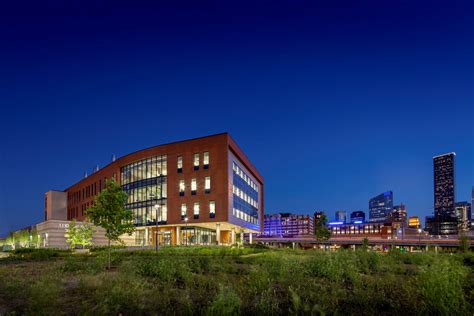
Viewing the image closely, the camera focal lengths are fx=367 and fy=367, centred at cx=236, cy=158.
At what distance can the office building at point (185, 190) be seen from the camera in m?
61.8

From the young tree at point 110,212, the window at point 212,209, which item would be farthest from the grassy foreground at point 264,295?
the window at point 212,209

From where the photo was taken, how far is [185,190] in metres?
64.7

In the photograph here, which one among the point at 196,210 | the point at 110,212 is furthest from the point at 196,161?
the point at 110,212

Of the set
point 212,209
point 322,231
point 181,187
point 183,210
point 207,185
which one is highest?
→ point 207,185

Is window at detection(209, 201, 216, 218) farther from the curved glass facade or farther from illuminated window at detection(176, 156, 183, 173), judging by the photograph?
the curved glass facade

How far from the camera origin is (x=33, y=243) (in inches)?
2633

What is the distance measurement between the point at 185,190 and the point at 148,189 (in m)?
9.21

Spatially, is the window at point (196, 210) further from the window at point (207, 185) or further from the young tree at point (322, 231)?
the young tree at point (322, 231)

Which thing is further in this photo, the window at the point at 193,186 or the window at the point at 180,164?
the window at the point at 180,164

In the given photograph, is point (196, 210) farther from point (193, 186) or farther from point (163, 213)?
point (163, 213)

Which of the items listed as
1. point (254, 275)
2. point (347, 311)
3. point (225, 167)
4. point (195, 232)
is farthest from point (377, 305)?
point (195, 232)

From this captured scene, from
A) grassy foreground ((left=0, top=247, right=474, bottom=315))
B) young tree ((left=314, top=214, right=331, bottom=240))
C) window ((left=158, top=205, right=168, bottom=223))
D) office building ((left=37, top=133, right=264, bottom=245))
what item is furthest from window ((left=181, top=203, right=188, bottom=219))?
grassy foreground ((left=0, top=247, right=474, bottom=315))

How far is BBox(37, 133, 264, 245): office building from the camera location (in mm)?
61812

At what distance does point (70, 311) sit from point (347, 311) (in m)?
6.42
